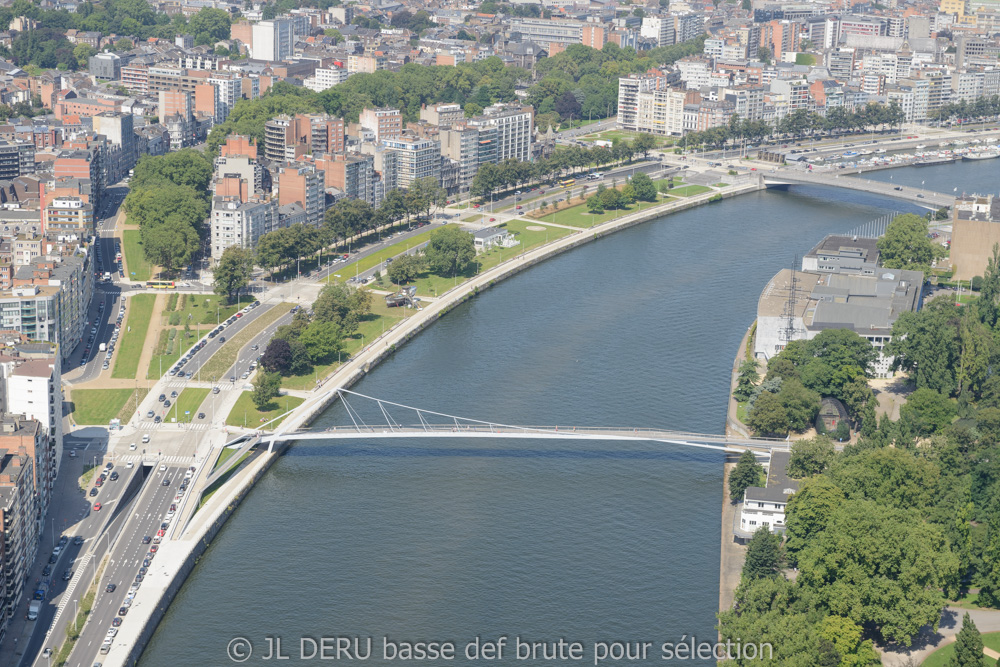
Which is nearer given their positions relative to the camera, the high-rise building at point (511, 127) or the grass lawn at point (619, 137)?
the high-rise building at point (511, 127)

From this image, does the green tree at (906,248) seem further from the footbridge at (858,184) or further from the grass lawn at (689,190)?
the grass lawn at (689,190)

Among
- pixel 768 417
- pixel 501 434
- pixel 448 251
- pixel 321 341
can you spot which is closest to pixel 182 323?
pixel 321 341

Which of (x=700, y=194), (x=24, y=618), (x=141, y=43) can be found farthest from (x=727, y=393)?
(x=141, y=43)

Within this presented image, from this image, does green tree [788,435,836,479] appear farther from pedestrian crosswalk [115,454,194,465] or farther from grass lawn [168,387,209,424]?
grass lawn [168,387,209,424]

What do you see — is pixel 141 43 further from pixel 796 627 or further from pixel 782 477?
pixel 796 627

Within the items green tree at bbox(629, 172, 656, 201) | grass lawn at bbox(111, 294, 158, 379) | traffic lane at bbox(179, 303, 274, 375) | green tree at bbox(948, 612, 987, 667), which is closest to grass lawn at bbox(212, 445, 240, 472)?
traffic lane at bbox(179, 303, 274, 375)

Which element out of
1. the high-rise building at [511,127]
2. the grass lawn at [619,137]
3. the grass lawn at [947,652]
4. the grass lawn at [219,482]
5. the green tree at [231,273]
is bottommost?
the grass lawn at [947,652]
